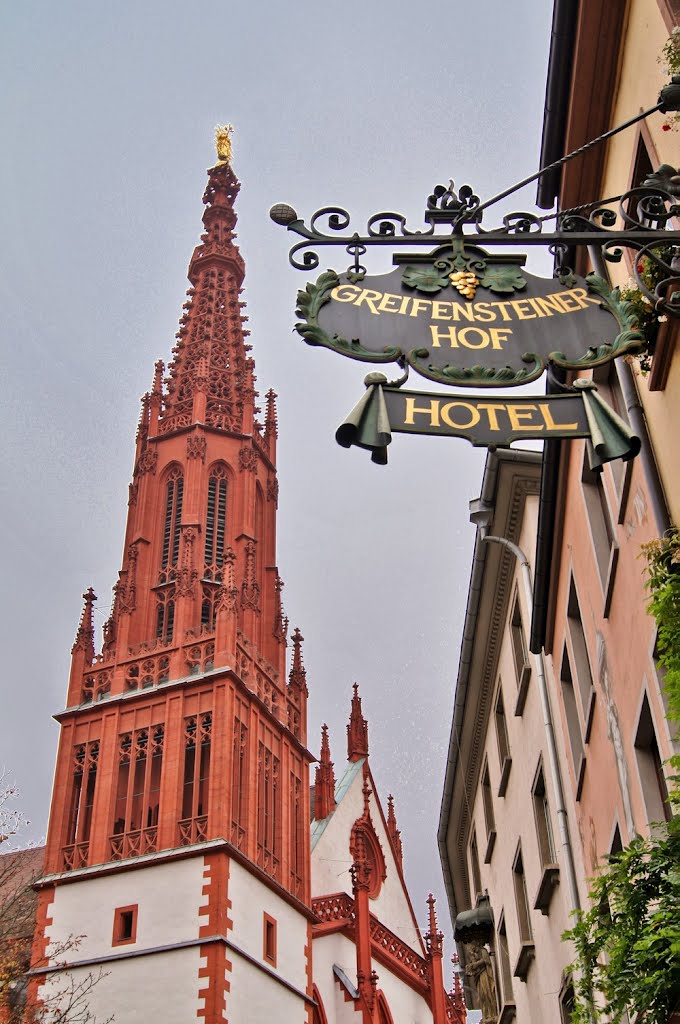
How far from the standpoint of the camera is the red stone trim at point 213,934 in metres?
32.3

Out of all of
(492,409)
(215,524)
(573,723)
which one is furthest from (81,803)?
(492,409)

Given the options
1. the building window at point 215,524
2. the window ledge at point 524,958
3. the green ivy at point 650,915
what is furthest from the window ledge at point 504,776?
the building window at point 215,524

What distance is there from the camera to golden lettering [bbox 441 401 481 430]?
19.0ft

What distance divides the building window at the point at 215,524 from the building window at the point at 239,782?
279 inches

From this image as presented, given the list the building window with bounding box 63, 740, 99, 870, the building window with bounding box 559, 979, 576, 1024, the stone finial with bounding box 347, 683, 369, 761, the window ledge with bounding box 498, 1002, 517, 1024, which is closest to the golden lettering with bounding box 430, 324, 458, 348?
the building window with bounding box 559, 979, 576, 1024

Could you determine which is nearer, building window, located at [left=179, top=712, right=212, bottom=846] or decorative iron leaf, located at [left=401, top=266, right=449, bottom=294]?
decorative iron leaf, located at [left=401, top=266, right=449, bottom=294]

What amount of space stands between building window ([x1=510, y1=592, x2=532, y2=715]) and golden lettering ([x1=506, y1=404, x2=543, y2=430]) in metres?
12.9

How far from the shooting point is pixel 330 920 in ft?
144

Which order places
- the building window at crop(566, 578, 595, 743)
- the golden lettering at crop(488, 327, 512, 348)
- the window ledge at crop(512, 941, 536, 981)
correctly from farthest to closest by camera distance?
the window ledge at crop(512, 941, 536, 981)
the building window at crop(566, 578, 595, 743)
the golden lettering at crop(488, 327, 512, 348)

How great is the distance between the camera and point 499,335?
6383mm

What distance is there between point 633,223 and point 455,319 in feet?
3.26

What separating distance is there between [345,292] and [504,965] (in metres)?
18.4

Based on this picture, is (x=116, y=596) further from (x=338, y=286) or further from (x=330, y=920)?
(x=338, y=286)

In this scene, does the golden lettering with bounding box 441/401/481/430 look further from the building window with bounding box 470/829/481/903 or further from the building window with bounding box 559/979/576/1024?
the building window with bounding box 470/829/481/903
